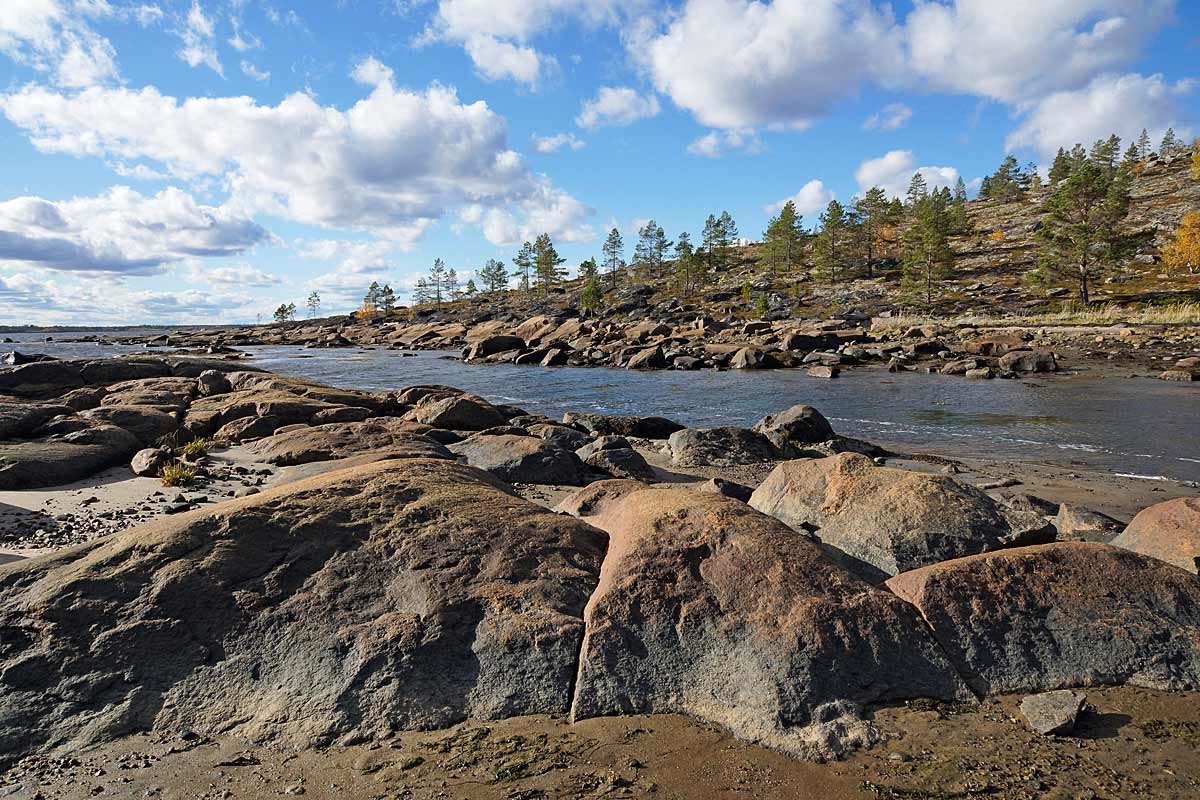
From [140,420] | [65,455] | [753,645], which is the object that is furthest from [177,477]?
[753,645]

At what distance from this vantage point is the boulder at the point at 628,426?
22766 mm

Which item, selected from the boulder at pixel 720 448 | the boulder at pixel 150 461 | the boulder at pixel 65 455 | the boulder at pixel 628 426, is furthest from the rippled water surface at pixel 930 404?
the boulder at pixel 65 455

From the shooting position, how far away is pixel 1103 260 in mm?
72938

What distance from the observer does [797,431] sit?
20.8 m

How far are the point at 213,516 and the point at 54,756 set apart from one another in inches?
98.6

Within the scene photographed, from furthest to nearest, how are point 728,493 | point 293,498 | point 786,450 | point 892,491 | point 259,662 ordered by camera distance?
1. point 786,450
2. point 728,493
3. point 892,491
4. point 293,498
5. point 259,662

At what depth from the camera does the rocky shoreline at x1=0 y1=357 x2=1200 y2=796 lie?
5.42 metres

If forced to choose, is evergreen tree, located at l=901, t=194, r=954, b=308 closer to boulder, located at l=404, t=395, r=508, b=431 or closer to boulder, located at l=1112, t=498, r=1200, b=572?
boulder, located at l=404, t=395, r=508, b=431

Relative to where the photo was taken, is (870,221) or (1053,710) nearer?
(1053,710)

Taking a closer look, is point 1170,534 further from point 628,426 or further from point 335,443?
point 628,426

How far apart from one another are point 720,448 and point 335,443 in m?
10.8

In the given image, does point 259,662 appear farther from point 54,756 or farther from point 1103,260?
point 1103,260

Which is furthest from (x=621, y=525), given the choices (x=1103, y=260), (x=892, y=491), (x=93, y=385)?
(x=1103, y=260)

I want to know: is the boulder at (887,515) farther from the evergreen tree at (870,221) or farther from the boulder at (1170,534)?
the evergreen tree at (870,221)
